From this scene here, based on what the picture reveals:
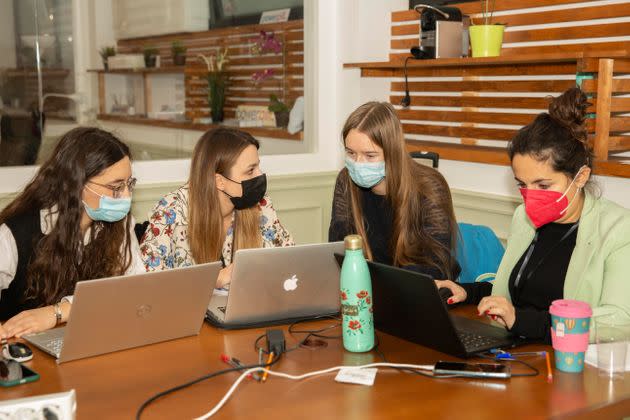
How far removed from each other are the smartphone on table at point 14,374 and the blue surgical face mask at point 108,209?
70cm

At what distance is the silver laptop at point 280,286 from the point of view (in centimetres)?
188

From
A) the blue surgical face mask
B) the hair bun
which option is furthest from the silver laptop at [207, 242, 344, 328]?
the hair bun

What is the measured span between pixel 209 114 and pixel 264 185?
1.24 metres

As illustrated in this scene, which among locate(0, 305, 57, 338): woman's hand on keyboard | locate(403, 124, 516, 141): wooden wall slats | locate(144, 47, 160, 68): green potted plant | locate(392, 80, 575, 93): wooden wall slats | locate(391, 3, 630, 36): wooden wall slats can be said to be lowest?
locate(0, 305, 57, 338): woman's hand on keyboard

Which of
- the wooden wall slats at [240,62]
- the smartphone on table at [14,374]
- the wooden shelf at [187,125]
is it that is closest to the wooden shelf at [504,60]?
the wooden wall slats at [240,62]

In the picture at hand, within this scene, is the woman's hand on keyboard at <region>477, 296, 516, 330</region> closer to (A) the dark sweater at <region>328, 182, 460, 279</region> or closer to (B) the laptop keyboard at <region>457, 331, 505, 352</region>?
(B) the laptop keyboard at <region>457, 331, 505, 352</region>

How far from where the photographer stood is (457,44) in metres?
3.32

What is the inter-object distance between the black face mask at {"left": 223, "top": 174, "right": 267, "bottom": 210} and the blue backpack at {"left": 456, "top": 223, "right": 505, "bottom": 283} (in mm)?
693

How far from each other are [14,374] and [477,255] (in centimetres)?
159

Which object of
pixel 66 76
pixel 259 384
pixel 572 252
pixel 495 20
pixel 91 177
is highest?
pixel 495 20

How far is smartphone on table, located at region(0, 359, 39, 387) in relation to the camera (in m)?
1.56

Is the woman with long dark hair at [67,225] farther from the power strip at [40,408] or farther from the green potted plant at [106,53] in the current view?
the green potted plant at [106,53]

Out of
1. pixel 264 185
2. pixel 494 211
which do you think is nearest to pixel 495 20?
pixel 494 211

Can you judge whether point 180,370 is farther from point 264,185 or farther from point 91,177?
point 264,185
